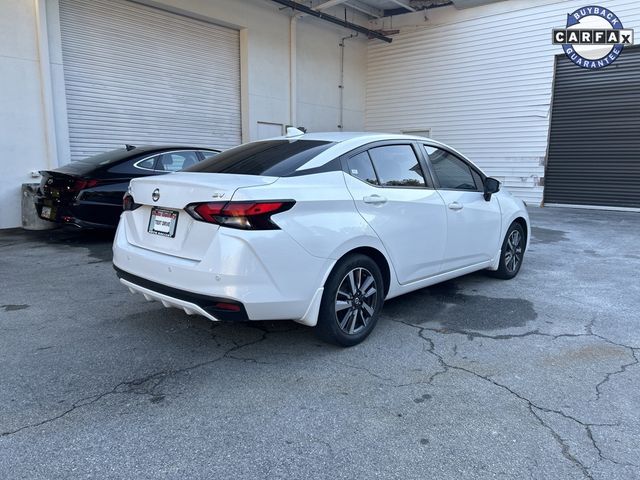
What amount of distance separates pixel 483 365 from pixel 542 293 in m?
2.26

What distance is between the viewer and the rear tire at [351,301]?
134 inches

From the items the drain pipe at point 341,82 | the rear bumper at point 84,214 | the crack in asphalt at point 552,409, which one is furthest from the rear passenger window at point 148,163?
the drain pipe at point 341,82

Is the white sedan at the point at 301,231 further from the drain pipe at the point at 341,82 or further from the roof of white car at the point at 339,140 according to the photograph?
the drain pipe at the point at 341,82

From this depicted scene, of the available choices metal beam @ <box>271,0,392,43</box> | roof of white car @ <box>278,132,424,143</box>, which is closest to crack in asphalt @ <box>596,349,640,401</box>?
roof of white car @ <box>278,132,424,143</box>

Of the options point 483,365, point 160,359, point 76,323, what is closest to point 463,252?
point 483,365

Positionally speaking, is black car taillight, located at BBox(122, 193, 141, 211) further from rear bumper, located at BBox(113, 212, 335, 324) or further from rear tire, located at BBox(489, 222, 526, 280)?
rear tire, located at BBox(489, 222, 526, 280)

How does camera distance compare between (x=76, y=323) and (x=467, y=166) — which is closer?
(x=76, y=323)

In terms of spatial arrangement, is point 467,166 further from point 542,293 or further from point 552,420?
point 552,420

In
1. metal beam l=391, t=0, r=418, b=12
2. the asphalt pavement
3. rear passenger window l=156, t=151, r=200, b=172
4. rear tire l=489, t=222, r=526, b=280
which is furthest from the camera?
metal beam l=391, t=0, r=418, b=12

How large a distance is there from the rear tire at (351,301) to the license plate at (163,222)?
1.13 m

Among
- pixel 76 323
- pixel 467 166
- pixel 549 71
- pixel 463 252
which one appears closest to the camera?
pixel 76 323

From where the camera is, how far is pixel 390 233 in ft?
12.5

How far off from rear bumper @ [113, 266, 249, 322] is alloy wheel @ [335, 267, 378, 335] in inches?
31.4

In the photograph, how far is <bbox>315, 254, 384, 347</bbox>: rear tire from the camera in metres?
3.41
